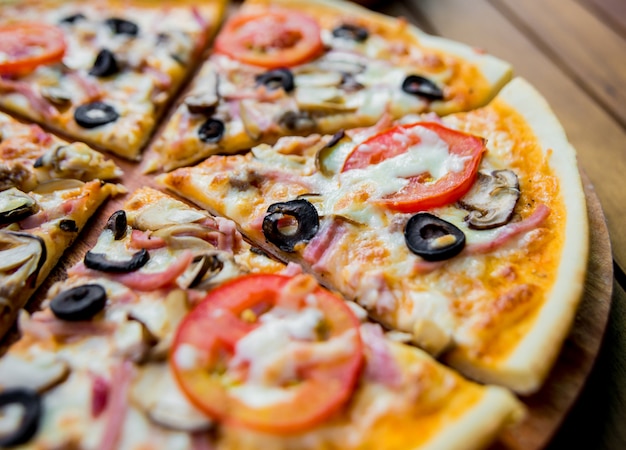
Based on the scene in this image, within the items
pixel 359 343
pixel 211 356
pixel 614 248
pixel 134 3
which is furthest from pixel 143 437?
pixel 134 3

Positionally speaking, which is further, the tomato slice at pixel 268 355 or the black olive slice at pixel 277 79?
the black olive slice at pixel 277 79

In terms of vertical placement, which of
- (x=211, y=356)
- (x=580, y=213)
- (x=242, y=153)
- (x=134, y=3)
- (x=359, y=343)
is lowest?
(x=134, y=3)

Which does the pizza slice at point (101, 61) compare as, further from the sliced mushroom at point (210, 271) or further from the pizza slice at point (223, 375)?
the pizza slice at point (223, 375)

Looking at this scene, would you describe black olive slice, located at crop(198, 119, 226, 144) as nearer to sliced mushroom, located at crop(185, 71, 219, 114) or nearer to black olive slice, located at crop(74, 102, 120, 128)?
sliced mushroom, located at crop(185, 71, 219, 114)

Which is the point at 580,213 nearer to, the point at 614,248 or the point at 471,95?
the point at 614,248

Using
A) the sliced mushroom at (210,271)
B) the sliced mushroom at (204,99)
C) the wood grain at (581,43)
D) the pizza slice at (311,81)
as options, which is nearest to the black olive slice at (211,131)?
the pizza slice at (311,81)

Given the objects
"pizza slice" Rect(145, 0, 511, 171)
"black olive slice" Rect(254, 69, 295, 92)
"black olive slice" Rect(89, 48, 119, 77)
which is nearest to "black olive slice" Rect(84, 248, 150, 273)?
"pizza slice" Rect(145, 0, 511, 171)
